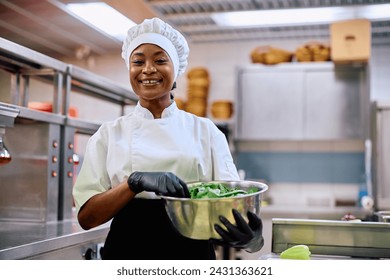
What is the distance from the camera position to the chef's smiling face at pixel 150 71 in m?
1.34

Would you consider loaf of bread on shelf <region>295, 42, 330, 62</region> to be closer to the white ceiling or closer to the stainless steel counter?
the white ceiling

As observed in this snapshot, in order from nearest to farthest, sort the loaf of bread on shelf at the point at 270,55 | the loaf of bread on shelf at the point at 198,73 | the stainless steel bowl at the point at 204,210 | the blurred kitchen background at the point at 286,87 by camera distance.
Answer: the stainless steel bowl at the point at 204,210
the blurred kitchen background at the point at 286,87
the loaf of bread on shelf at the point at 270,55
the loaf of bread on shelf at the point at 198,73

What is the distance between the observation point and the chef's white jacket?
1371 millimetres

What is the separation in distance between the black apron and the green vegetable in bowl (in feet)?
0.61

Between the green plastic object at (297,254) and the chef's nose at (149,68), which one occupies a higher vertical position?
the chef's nose at (149,68)

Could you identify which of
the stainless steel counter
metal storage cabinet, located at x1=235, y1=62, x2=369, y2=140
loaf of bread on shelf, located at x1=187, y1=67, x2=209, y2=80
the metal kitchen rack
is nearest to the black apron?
the stainless steel counter

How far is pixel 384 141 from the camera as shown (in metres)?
3.97

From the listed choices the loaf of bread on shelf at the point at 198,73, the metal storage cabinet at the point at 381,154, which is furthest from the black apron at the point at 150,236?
the loaf of bread on shelf at the point at 198,73

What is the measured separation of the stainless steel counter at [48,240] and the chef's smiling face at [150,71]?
0.56 metres

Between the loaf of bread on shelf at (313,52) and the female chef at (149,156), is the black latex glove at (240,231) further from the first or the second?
the loaf of bread on shelf at (313,52)

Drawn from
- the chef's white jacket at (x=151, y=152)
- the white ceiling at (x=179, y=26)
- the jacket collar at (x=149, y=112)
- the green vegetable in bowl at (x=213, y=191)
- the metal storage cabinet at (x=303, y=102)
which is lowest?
the green vegetable in bowl at (x=213, y=191)
